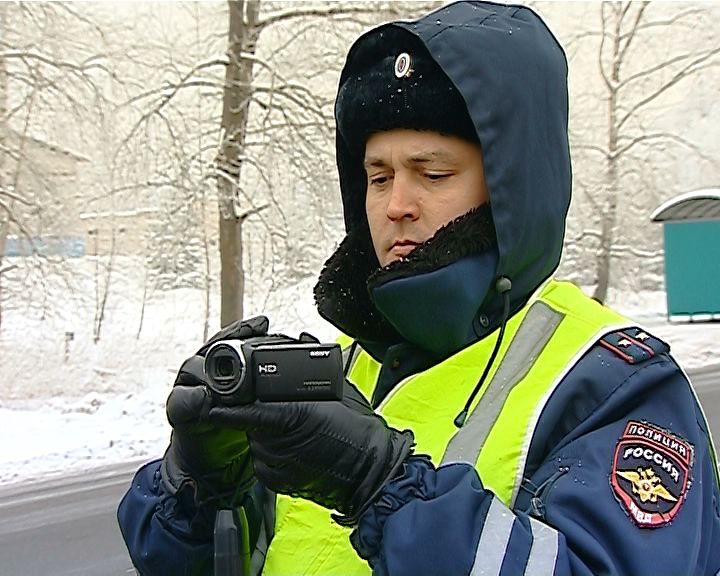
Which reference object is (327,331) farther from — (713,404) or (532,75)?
(532,75)

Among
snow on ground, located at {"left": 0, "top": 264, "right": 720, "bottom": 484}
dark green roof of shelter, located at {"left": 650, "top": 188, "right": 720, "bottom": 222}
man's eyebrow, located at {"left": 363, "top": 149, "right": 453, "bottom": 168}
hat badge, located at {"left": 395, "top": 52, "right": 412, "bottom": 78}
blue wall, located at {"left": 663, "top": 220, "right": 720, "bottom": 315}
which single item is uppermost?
Answer: dark green roof of shelter, located at {"left": 650, "top": 188, "right": 720, "bottom": 222}

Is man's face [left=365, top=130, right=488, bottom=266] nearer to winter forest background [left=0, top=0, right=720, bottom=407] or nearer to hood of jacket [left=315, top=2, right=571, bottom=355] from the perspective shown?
hood of jacket [left=315, top=2, right=571, bottom=355]

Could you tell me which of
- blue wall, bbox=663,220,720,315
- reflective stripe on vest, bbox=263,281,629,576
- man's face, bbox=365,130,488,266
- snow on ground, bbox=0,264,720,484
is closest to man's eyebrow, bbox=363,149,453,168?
man's face, bbox=365,130,488,266

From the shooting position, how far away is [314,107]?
1288cm

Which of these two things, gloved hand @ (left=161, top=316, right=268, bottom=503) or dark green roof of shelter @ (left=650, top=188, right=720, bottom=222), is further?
dark green roof of shelter @ (left=650, top=188, right=720, bottom=222)

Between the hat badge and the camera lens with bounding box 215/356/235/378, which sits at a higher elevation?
the hat badge

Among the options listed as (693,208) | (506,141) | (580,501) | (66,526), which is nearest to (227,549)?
(580,501)

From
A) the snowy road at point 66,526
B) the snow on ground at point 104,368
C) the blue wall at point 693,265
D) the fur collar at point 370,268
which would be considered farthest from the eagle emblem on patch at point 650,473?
the blue wall at point 693,265

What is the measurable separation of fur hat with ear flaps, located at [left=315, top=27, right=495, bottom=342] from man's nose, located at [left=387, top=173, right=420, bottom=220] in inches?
2.7

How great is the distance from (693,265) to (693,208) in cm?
111

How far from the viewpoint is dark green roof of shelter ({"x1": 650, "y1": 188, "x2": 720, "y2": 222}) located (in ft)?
62.7

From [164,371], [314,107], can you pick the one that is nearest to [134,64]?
[314,107]

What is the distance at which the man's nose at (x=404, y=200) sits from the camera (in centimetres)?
172

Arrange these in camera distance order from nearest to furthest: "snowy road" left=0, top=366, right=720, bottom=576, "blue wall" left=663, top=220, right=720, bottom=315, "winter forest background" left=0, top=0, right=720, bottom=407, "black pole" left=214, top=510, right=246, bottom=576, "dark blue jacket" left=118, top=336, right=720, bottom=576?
"dark blue jacket" left=118, top=336, right=720, bottom=576
"black pole" left=214, top=510, right=246, bottom=576
"snowy road" left=0, top=366, right=720, bottom=576
"winter forest background" left=0, top=0, right=720, bottom=407
"blue wall" left=663, top=220, right=720, bottom=315
